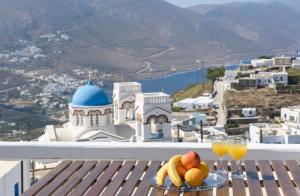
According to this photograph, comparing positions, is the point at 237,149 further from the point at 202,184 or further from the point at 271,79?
the point at 271,79

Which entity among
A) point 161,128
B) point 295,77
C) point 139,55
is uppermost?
point 139,55

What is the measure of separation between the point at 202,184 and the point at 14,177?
1.86m

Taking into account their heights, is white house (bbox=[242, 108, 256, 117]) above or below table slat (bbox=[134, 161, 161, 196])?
below

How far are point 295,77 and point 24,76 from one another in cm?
3206

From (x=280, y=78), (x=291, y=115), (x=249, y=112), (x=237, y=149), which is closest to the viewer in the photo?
(x=237, y=149)

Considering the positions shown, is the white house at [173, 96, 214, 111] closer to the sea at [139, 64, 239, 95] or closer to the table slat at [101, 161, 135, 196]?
the table slat at [101, 161, 135, 196]

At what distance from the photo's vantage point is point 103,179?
6.97ft

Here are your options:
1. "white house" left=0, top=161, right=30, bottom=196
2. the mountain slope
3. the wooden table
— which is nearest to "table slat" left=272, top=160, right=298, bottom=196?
the wooden table

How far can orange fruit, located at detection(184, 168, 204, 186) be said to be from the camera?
194 cm

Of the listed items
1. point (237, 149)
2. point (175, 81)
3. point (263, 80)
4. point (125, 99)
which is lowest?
point (237, 149)

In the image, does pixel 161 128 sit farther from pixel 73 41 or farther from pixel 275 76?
pixel 73 41

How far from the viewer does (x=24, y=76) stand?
57.5 metres

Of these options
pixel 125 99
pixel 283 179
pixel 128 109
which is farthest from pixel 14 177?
pixel 128 109

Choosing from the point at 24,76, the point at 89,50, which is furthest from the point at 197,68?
the point at 24,76
